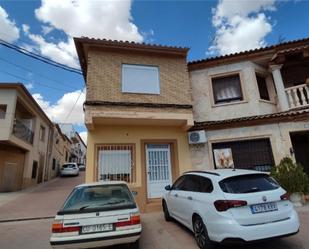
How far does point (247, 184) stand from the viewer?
432cm

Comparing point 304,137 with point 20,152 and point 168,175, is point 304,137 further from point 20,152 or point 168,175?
point 20,152

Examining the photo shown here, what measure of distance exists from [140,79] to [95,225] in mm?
6615

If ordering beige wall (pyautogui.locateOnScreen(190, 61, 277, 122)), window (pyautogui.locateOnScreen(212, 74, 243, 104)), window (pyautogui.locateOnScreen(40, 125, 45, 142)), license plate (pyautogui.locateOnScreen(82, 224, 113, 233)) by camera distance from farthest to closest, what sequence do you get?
window (pyautogui.locateOnScreen(40, 125, 45, 142))
window (pyautogui.locateOnScreen(212, 74, 243, 104))
beige wall (pyautogui.locateOnScreen(190, 61, 277, 122))
license plate (pyautogui.locateOnScreen(82, 224, 113, 233))

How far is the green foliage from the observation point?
7.84 metres

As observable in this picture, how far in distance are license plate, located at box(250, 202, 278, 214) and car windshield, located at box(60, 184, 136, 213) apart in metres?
2.29

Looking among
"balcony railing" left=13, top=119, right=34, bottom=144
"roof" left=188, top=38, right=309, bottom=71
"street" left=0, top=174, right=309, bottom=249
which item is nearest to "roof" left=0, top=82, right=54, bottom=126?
"balcony railing" left=13, top=119, right=34, bottom=144

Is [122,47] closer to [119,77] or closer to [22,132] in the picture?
[119,77]

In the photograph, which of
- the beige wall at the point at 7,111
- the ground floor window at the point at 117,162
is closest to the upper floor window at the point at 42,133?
the beige wall at the point at 7,111

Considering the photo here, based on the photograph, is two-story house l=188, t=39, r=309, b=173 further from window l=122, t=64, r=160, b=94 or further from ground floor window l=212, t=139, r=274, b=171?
window l=122, t=64, r=160, b=94

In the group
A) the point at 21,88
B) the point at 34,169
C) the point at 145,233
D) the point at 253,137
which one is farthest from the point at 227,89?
→ the point at 34,169

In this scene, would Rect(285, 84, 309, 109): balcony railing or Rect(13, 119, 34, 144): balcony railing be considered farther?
Rect(13, 119, 34, 144): balcony railing

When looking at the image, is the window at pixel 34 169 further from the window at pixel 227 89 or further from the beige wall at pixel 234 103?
the window at pixel 227 89

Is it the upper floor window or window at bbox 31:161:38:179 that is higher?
the upper floor window

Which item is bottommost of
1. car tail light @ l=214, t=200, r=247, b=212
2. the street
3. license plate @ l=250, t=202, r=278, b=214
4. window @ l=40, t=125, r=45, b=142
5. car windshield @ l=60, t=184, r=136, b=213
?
the street
